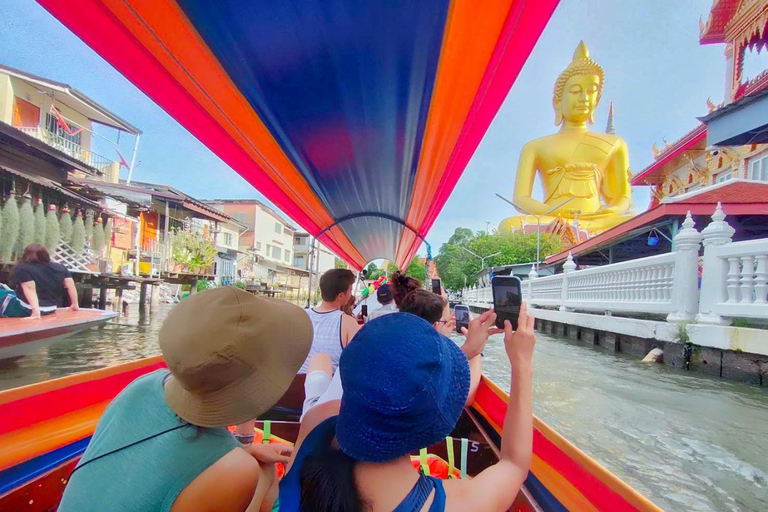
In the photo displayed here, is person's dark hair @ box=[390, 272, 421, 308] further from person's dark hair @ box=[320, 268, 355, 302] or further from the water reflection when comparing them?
the water reflection

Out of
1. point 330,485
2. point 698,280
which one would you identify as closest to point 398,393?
point 330,485

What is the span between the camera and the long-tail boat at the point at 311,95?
127 centimetres

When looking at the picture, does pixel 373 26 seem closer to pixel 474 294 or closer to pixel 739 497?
pixel 739 497

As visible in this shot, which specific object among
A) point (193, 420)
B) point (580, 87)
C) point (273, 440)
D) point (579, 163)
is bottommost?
point (273, 440)

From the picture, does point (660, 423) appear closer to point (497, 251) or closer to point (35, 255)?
point (35, 255)

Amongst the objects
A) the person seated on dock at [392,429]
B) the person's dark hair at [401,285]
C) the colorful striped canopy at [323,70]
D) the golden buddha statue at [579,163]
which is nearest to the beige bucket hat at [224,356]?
the person seated on dock at [392,429]

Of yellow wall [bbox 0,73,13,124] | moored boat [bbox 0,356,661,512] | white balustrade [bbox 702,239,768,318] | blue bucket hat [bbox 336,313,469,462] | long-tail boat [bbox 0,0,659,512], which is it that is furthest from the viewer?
yellow wall [bbox 0,73,13,124]

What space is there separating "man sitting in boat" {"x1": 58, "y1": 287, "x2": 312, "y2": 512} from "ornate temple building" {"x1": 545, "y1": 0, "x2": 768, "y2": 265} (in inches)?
230

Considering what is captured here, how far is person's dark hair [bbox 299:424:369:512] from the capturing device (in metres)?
0.64

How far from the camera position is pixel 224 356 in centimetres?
75

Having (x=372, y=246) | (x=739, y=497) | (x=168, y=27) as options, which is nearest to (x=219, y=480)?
(x=168, y=27)

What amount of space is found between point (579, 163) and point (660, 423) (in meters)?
20.6

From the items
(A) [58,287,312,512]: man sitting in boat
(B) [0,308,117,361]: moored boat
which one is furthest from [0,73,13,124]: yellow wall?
(A) [58,287,312,512]: man sitting in boat

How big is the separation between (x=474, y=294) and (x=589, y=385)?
782 inches
